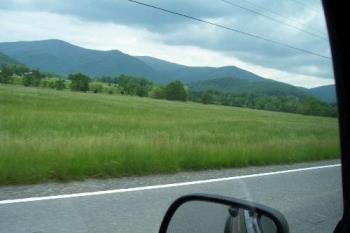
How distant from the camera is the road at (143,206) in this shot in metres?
5.70

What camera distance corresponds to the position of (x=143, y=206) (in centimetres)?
678

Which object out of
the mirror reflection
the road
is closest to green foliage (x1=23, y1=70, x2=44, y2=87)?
the road

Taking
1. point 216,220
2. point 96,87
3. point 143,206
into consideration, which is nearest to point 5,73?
point 96,87

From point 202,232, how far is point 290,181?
24.4 ft

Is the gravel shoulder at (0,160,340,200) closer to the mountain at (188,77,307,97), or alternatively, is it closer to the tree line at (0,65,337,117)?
the mountain at (188,77,307,97)

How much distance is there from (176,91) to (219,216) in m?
66.3

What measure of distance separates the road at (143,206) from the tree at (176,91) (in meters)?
56.8

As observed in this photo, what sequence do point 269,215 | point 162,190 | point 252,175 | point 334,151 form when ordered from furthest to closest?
point 334,151, point 252,175, point 162,190, point 269,215

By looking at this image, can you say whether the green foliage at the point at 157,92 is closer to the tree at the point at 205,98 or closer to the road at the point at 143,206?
the tree at the point at 205,98

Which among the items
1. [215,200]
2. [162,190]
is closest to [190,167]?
[162,190]

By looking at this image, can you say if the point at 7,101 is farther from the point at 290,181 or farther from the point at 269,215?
the point at 269,215

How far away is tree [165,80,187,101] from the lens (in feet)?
218

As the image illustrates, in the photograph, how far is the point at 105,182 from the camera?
8625 millimetres

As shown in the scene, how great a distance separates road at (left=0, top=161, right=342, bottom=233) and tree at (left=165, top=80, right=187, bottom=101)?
186ft
